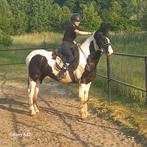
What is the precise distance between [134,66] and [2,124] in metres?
4.63

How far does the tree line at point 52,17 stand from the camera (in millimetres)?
47500

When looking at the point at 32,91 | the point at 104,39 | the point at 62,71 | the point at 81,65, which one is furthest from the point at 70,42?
the point at 32,91

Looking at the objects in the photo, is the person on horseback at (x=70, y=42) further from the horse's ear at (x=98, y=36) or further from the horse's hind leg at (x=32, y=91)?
the horse's hind leg at (x=32, y=91)

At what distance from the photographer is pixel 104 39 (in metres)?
8.58

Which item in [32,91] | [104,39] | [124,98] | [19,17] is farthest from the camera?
[19,17]

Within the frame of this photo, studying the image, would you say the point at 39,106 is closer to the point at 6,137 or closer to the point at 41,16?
the point at 6,137

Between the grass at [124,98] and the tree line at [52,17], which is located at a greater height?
the grass at [124,98]

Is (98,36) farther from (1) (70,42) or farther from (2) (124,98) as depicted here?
(2) (124,98)

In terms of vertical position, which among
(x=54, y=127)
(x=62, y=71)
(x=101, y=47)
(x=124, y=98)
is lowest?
(x=124, y=98)

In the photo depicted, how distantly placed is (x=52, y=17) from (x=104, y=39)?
164 ft

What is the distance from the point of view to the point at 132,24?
53969 millimetres

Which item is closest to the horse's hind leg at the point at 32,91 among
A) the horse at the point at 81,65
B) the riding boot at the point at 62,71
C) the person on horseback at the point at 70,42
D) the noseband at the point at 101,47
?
the horse at the point at 81,65

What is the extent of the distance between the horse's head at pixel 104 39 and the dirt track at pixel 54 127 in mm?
1552

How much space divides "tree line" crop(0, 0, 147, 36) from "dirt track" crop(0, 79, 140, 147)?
31051 millimetres
